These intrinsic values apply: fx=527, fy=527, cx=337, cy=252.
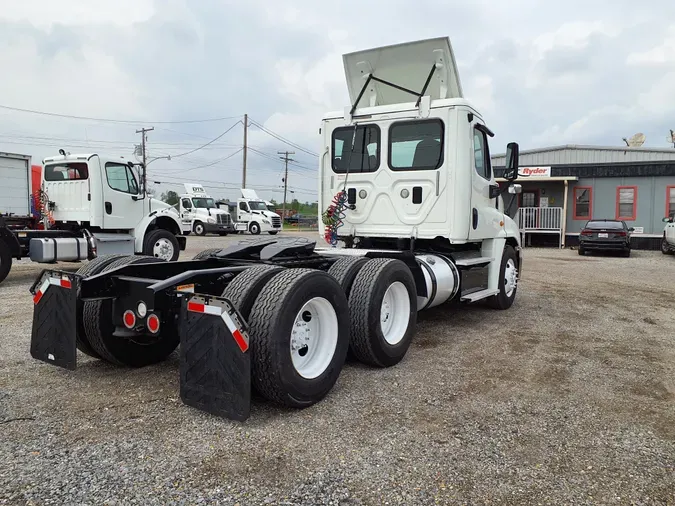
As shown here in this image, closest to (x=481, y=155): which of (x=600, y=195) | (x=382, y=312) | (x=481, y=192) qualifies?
(x=481, y=192)

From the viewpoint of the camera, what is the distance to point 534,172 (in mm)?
22719

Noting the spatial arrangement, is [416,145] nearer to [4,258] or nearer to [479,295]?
[479,295]

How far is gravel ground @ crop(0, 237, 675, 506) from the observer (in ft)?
8.81

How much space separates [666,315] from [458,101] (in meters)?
4.65

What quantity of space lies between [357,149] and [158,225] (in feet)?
26.1

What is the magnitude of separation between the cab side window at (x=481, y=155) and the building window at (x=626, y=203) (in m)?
17.7

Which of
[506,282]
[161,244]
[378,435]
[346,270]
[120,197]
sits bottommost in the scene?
[378,435]

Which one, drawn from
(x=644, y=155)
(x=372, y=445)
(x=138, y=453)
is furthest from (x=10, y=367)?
(x=644, y=155)

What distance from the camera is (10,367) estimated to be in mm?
4637

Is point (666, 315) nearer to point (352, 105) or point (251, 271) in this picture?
point (352, 105)

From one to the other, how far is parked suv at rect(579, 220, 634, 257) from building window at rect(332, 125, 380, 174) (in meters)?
14.6

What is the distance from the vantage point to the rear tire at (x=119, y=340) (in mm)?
4156

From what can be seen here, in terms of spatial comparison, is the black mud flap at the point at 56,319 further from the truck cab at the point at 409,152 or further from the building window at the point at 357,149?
the building window at the point at 357,149

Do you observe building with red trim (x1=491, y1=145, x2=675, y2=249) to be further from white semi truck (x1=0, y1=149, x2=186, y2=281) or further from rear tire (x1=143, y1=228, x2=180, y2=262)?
white semi truck (x1=0, y1=149, x2=186, y2=281)
